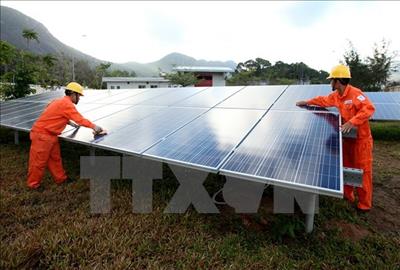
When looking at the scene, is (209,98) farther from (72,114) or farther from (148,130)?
(72,114)

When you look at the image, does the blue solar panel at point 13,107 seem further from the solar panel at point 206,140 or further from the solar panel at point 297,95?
the solar panel at point 297,95

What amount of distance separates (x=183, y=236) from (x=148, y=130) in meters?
1.93

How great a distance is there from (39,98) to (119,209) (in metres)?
8.04

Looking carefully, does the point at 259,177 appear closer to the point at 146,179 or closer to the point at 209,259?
the point at 209,259

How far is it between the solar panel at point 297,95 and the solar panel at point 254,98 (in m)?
0.16

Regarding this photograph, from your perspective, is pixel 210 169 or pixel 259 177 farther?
pixel 210 169

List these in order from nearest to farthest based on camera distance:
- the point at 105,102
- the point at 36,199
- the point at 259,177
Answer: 1. the point at 259,177
2. the point at 36,199
3. the point at 105,102

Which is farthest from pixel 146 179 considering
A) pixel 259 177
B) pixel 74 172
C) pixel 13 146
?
pixel 13 146

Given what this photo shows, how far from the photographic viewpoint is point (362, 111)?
11.8ft

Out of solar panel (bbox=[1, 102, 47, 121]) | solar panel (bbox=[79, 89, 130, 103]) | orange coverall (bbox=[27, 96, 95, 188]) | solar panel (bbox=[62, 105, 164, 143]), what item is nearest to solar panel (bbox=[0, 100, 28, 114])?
solar panel (bbox=[1, 102, 47, 121])

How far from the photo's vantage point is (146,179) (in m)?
5.03

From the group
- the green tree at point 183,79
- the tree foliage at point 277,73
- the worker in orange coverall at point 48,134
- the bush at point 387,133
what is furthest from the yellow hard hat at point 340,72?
the tree foliage at point 277,73

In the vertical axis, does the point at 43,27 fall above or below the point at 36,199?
above

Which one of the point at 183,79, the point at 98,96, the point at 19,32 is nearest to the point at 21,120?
the point at 98,96
